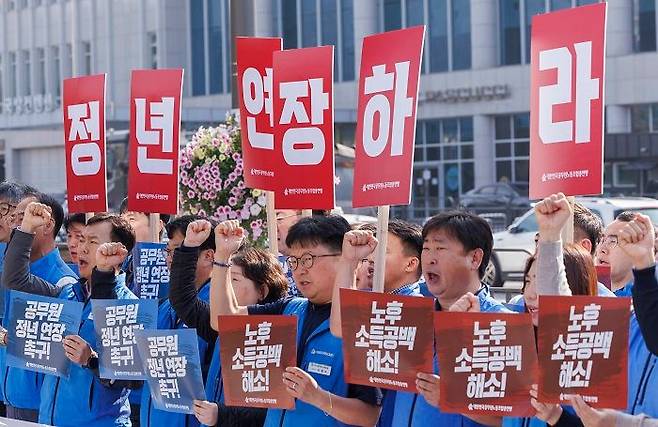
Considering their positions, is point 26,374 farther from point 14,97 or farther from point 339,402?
point 14,97

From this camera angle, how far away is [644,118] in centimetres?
4047

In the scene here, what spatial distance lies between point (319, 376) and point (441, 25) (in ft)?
134

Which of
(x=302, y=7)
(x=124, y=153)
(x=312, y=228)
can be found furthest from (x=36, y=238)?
(x=302, y=7)

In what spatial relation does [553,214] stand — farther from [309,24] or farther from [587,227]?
[309,24]

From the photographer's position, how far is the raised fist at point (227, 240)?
552cm

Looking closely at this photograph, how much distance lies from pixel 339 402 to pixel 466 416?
486 millimetres

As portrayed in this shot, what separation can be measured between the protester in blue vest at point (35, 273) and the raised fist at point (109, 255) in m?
0.85

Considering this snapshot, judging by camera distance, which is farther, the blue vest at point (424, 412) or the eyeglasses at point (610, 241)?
the eyeglasses at point (610, 241)

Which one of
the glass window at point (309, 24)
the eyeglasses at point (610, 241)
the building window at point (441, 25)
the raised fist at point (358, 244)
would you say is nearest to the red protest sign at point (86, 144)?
the eyeglasses at point (610, 241)

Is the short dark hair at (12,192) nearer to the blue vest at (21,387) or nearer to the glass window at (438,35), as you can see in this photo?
the blue vest at (21,387)

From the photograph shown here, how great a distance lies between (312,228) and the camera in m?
5.22

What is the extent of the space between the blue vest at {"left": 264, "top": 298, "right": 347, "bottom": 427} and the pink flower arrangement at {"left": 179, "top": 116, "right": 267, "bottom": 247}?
444 centimetres

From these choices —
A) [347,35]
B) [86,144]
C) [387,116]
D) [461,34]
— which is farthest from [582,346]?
[347,35]

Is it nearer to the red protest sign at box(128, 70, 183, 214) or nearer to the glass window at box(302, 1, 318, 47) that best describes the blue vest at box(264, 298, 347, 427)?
the red protest sign at box(128, 70, 183, 214)
